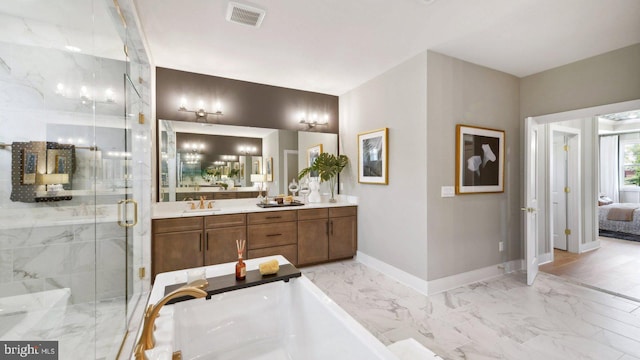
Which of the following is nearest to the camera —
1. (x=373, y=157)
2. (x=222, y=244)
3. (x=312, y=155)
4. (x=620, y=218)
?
(x=222, y=244)

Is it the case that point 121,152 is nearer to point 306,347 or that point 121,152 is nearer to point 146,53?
point 146,53

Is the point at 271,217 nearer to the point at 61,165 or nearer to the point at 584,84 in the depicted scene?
the point at 61,165

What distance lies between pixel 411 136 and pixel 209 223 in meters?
2.63

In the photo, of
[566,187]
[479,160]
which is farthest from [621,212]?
[479,160]

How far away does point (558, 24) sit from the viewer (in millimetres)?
2385

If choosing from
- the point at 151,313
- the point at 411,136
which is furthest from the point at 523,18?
the point at 151,313

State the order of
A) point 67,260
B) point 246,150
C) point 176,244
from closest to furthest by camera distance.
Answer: point 67,260, point 176,244, point 246,150

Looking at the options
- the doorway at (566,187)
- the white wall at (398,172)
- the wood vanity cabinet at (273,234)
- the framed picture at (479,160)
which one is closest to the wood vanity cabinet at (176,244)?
the wood vanity cabinet at (273,234)

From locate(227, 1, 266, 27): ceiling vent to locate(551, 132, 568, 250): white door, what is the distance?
494cm

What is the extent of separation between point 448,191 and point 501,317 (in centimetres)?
130

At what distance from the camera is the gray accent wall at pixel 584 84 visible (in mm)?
2682

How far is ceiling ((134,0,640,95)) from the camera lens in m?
2.16

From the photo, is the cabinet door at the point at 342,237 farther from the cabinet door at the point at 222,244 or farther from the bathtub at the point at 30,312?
the bathtub at the point at 30,312

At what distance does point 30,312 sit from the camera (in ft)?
3.58
